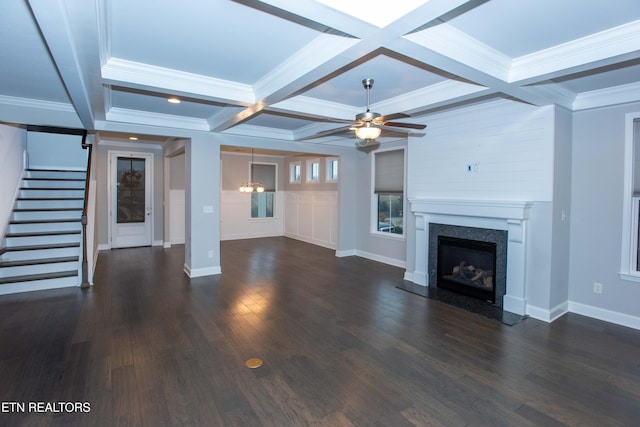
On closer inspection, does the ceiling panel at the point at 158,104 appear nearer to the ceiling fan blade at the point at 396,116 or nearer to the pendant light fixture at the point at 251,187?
the ceiling fan blade at the point at 396,116

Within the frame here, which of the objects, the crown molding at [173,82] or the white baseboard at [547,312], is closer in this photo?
the crown molding at [173,82]

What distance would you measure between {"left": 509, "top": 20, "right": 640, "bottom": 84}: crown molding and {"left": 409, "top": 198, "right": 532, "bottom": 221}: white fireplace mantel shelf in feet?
5.25

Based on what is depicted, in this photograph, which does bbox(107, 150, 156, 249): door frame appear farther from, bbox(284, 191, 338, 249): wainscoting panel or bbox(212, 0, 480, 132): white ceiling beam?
bbox(212, 0, 480, 132): white ceiling beam

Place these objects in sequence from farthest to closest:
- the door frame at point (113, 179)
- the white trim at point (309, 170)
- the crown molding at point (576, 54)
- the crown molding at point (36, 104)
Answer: the white trim at point (309, 170) < the door frame at point (113, 179) < the crown molding at point (36, 104) < the crown molding at point (576, 54)

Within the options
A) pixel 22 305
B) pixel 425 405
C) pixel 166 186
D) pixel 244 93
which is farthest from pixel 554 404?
pixel 166 186

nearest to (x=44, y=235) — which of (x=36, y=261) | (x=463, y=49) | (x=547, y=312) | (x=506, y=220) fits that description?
(x=36, y=261)

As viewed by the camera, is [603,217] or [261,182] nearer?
[603,217]

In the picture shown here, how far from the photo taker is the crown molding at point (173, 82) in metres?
3.16

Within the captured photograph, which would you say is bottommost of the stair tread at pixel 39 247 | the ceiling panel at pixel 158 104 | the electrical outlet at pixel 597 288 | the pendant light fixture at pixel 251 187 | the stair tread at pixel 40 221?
the electrical outlet at pixel 597 288

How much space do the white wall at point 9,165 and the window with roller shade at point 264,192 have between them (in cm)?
543

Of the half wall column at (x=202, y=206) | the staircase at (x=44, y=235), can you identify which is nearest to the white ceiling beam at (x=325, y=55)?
the half wall column at (x=202, y=206)

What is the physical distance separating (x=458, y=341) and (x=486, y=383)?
2.43 feet

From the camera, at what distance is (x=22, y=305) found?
172 inches

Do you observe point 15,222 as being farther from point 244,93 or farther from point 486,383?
point 486,383
